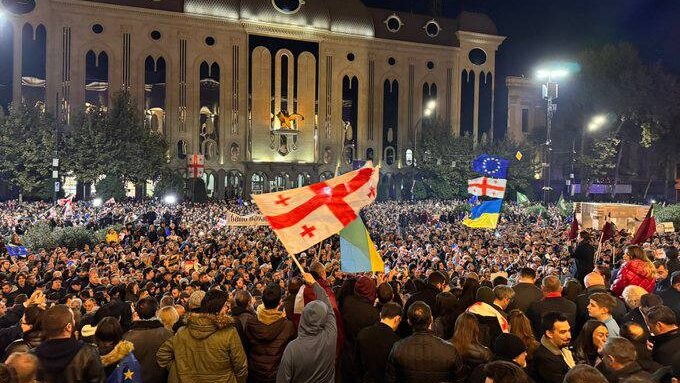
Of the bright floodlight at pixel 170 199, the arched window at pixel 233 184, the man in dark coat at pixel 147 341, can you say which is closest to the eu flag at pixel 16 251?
the man in dark coat at pixel 147 341

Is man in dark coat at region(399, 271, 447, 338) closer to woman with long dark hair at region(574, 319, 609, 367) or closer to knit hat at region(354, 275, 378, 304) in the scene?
knit hat at region(354, 275, 378, 304)

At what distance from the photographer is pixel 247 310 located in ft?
19.7

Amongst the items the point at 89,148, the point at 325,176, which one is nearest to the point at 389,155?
the point at 325,176

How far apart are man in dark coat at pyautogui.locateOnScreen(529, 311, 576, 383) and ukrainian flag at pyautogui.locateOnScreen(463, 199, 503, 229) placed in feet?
38.4

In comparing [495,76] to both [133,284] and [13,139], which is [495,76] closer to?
[13,139]

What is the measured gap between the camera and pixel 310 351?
15.5 ft

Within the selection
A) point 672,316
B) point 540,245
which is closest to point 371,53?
point 540,245

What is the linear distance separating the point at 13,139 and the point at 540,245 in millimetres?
33847

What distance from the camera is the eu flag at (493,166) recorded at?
59.0 feet

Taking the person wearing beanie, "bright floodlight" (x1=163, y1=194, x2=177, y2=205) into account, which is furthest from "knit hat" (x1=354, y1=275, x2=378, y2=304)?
"bright floodlight" (x1=163, y1=194, x2=177, y2=205)

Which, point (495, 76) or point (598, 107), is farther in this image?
point (495, 76)

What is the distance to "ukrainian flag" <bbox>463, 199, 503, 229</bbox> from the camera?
53.5 feet

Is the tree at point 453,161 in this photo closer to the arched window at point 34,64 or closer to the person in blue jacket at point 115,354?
the arched window at point 34,64

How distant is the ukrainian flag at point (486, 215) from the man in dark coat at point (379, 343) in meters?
11.6
